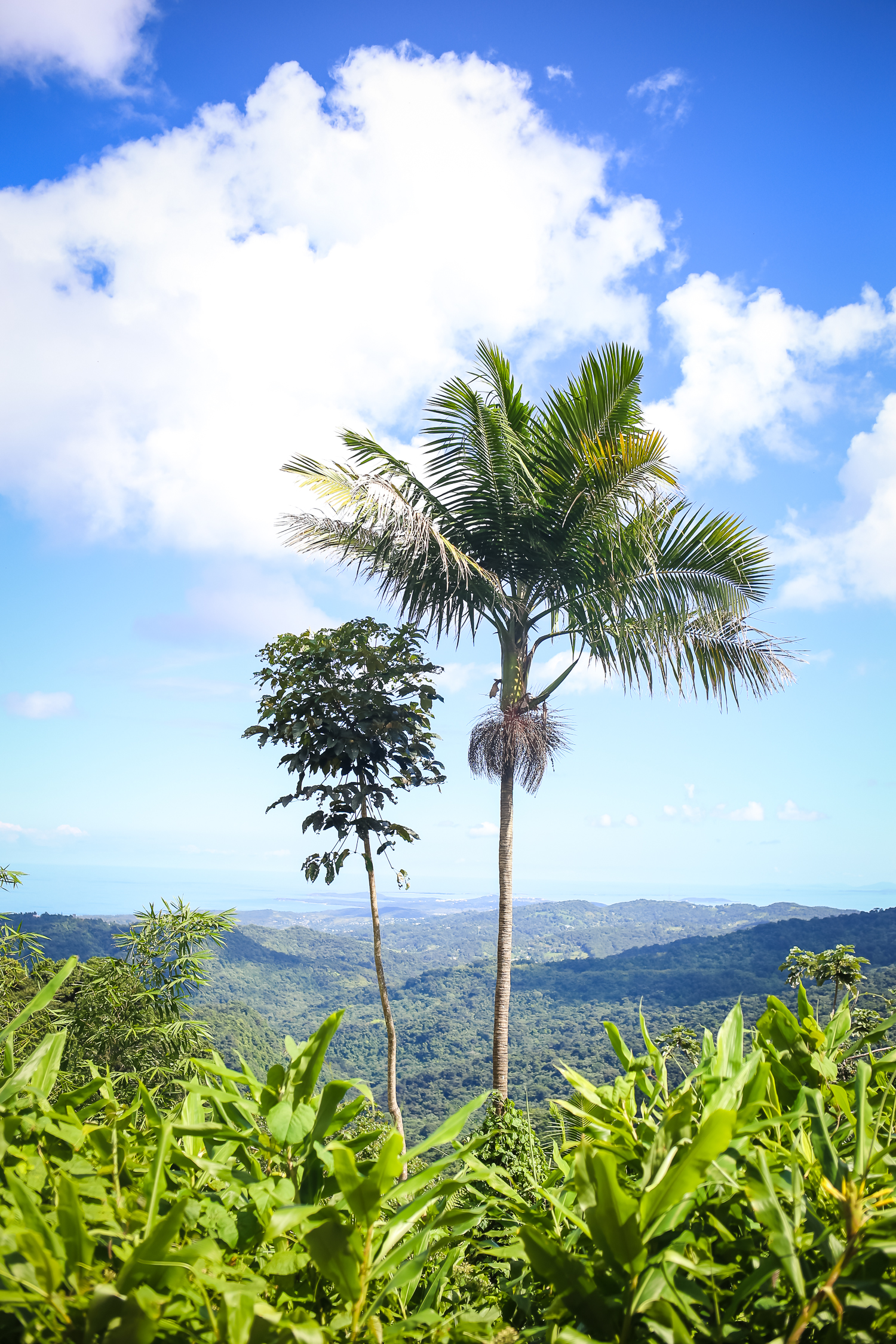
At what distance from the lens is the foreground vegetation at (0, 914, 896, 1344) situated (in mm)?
403

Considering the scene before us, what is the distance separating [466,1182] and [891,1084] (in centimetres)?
45

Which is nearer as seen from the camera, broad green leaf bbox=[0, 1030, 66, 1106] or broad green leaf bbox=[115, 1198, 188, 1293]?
broad green leaf bbox=[115, 1198, 188, 1293]

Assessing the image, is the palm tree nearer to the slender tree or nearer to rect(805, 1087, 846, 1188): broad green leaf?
the slender tree

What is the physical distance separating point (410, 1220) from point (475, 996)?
154ft

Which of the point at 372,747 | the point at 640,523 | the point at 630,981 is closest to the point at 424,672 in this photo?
the point at 372,747

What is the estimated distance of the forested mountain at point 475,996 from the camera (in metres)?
22.5

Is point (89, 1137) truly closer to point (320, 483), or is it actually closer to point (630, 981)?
point (320, 483)

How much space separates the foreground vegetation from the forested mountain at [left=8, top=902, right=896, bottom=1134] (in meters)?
11.6

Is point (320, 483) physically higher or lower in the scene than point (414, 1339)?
higher

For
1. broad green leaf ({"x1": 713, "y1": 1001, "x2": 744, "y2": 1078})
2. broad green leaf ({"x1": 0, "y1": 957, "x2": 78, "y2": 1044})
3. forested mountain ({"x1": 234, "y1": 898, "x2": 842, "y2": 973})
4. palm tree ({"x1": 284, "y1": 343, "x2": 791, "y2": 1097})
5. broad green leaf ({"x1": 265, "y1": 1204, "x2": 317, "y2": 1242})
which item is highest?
palm tree ({"x1": 284, "y1": 343, "x2": 791, "y2": 1097})

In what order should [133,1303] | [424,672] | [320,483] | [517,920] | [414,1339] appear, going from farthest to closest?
1. [517,920]
2. [424,672]
3. [320,483]
4. [414,1339]
5. [133,1303]

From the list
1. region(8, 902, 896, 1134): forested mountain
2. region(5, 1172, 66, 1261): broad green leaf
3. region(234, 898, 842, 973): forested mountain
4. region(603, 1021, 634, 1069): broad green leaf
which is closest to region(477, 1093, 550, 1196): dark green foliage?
region(603, 1021, 634, 1069): broad green leaf

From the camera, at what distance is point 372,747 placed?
5.48 meters

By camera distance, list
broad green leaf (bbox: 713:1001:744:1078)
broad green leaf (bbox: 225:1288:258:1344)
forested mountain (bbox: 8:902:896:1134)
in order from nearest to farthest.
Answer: broad green leaf (bbox: 225:1288:258:1344) → broad green leaf (bbox: 713:1001:744:1078) → forested mountain (bbox: 8:902:896:1134)
